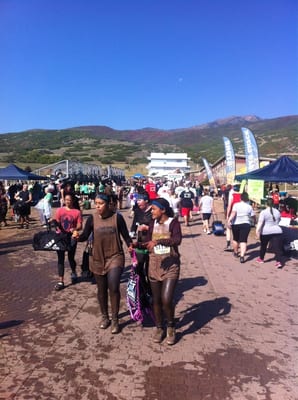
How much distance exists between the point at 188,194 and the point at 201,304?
29.2 feet

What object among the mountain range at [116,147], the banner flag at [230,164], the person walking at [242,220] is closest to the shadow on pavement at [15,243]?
the person walking at [242,220]

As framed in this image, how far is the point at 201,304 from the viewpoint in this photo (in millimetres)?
5848

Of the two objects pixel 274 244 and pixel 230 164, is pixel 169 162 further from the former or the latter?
pixel 274 244

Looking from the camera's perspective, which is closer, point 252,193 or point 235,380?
point 235,380

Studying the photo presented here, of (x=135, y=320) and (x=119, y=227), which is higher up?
(x=119, y=227)

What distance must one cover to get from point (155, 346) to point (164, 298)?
1.79 feet

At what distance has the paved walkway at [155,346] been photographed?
3506mm

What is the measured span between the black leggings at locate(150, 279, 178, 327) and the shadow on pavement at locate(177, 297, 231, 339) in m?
0.41

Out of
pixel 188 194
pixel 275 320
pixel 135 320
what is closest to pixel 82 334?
pixel 135 320

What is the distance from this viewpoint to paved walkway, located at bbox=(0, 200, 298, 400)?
3506 millimetres

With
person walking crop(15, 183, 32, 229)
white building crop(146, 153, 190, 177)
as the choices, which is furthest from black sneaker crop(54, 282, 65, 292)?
white building crop(146, 153, 190, 177)

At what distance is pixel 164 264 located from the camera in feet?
14.6

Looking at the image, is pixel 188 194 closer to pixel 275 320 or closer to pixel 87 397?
pixel 275 320

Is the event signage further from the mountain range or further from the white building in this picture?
the white building
